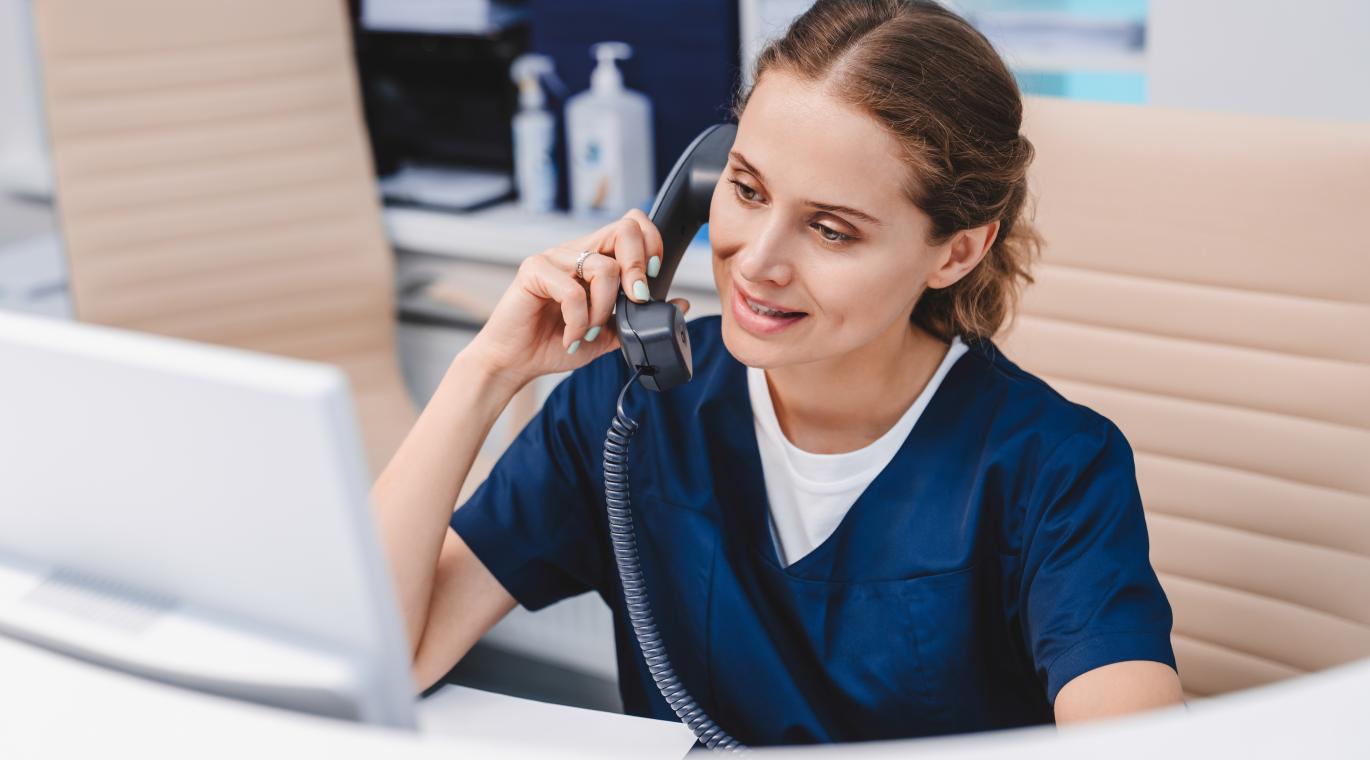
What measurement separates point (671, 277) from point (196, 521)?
71 centimetres

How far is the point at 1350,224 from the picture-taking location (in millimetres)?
1161

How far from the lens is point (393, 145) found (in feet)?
8.40

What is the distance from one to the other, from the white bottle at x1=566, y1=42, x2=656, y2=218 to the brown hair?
1.07 m

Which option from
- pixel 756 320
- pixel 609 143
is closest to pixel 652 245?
pixel 756 320

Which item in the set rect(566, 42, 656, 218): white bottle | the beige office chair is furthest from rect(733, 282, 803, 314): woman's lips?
rect(566, 42, 656, 218): white bottle

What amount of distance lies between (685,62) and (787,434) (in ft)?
3.82

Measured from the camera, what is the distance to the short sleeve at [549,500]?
47.1 inches

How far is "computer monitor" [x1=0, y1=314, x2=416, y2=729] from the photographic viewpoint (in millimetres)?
521

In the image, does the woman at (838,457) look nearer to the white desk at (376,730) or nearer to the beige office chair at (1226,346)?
the beige office chair at (1226,346)

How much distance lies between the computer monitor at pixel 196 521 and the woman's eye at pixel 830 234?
57cm

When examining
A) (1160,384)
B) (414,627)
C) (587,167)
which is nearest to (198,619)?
(414,627)

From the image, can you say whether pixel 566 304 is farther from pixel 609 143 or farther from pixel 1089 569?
pixel 609 143

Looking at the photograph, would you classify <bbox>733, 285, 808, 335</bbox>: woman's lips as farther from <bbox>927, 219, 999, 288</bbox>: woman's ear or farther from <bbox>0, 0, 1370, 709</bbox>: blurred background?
<bbox>0, 0, 1370, 709</bbox>: blurred background

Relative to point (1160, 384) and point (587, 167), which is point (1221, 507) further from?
point (587, 167)
